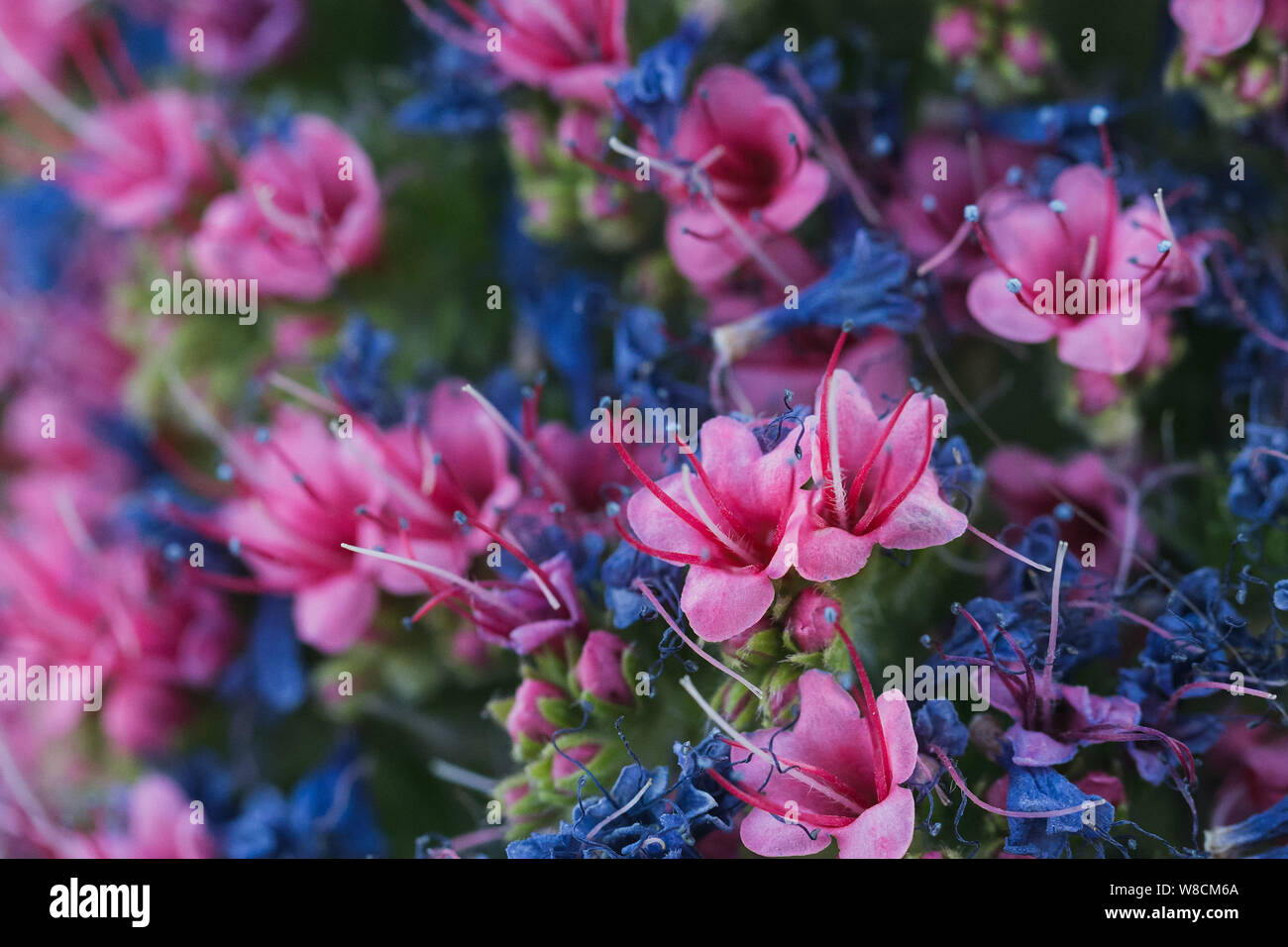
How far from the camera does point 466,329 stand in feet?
3.55

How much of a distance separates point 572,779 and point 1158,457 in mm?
531

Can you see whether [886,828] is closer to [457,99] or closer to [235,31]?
[457,99]

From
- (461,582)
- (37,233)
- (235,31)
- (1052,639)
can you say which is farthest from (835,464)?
(37,233)

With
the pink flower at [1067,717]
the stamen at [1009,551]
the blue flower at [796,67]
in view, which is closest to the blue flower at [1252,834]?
the pink flower at [1067,717]

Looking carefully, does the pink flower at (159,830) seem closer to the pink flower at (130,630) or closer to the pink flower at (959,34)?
the pink flower at (130,630)

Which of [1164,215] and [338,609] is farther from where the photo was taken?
[338,609]

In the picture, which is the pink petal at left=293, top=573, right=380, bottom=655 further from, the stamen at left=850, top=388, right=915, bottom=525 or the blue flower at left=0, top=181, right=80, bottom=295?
the blue flower at left=0, top=181, right=80, bottom=295

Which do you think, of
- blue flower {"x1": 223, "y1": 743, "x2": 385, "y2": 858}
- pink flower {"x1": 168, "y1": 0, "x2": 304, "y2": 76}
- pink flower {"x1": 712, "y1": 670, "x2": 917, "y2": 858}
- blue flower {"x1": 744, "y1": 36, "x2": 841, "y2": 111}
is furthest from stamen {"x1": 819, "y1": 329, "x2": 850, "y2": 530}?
pink flower {"x1": 168, "y1": 0, "x2": 304, "y2": 76}

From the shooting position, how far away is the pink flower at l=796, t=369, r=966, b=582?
708 mm

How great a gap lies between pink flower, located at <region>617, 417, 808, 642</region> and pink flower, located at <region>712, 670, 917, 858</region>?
2.9 inches

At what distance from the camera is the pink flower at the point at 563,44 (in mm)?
921

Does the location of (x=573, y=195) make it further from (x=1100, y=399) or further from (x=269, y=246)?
(x=1100, y=399)

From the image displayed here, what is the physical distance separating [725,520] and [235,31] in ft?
2.71

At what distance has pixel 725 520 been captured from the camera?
0.74 metres
